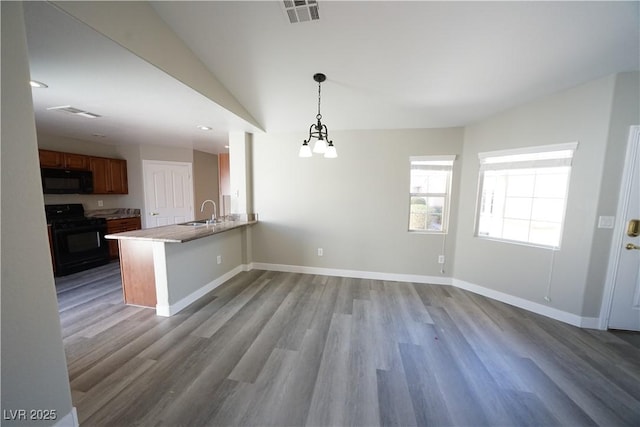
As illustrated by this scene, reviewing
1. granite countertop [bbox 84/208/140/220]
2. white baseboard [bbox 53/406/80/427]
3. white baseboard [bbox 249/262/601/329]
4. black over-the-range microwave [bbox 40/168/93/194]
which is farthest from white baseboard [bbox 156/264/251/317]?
black over-the-range microwave [bbox 40/168/93/194]

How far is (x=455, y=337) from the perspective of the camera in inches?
89.4

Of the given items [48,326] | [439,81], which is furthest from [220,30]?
[48,326]

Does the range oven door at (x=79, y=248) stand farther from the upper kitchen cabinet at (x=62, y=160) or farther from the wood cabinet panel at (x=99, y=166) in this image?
the upper kitchen cabinet at (x=62, y=160)

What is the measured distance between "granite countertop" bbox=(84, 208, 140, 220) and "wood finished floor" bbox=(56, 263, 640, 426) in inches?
91.0

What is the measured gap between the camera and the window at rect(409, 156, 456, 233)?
343 centimetres

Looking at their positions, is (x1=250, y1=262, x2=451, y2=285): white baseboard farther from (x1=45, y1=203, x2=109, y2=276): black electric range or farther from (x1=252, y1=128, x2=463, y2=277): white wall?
(x1=45, y1=203, x2=109, y2=276): black electric range

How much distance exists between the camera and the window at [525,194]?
2572 mm

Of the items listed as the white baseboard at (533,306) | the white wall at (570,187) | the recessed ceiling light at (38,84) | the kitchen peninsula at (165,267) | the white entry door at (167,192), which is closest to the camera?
the recessed ceiling light at (38,84)

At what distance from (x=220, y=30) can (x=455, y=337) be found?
11.8 ft

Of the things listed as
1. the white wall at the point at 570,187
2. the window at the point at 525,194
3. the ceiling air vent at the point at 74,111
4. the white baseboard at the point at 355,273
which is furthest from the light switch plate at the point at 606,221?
the ceiling air vent at the point at 74,111

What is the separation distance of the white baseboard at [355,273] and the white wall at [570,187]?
0.61 metres

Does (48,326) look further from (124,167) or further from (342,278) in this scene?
(124,167)

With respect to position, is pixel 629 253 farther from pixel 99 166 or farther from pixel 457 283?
pixel 99 166

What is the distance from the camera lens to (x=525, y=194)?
2.83 m
